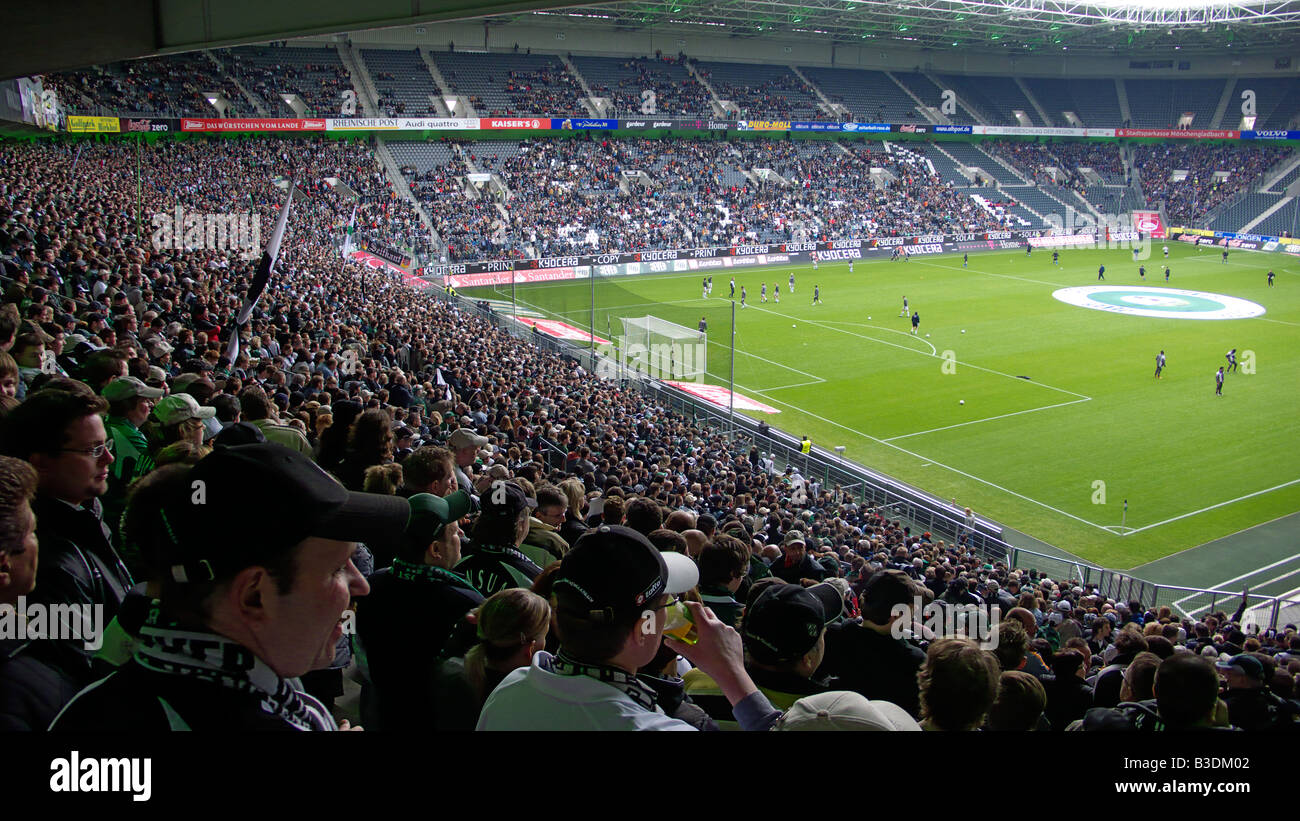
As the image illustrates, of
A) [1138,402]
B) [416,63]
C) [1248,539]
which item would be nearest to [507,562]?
[1248,539]

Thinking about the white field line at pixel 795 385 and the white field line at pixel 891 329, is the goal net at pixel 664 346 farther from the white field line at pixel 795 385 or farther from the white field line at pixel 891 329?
the white field line at pixel 891 329

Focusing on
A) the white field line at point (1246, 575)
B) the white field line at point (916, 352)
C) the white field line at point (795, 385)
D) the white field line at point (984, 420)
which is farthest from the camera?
the white field line at point (916, 352)

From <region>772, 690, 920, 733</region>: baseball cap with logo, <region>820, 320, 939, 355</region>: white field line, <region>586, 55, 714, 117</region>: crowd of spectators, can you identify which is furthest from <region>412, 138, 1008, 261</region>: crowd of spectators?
<region>772, 690, 920, 733</region>: baseball cap with logo

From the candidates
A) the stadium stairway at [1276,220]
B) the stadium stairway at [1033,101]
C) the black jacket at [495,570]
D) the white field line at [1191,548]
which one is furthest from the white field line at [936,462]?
the stadium stairway at [1033,101]

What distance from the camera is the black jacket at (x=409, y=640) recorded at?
369 cm

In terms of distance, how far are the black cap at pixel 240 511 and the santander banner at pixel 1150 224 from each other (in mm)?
82433

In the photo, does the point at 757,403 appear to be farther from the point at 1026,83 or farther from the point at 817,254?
the point at 1026,83

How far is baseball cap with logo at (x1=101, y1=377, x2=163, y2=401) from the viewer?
6.01m

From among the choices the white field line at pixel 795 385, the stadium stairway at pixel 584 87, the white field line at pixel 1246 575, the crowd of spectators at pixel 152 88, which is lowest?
the white field line at pixel 1246 575

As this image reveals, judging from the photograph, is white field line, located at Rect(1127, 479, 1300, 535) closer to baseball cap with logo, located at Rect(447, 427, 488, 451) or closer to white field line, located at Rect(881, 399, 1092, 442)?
white field line, located at Rect(881, 399, 1092, 442)

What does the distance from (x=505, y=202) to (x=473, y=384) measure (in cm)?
4005

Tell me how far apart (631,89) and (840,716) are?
68371 millimetres

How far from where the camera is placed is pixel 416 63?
60719 millimetres
